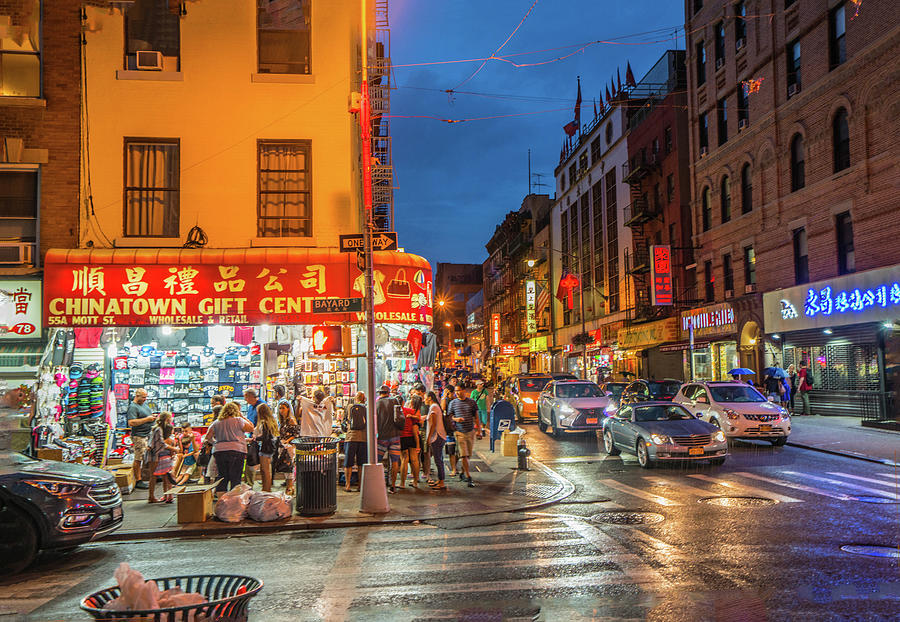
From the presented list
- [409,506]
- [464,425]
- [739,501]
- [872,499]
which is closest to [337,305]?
[409,506]

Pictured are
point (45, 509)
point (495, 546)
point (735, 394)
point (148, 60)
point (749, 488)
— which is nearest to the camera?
point (45, 509)

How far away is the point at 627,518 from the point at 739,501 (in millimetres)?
2185

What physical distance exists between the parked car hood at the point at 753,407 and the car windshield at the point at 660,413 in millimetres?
2933

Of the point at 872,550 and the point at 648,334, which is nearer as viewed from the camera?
the point at 872,550

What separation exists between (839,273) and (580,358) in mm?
32156

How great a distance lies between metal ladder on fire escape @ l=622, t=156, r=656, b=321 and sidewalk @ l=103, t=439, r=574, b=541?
27.2 m

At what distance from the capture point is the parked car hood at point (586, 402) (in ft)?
74.8

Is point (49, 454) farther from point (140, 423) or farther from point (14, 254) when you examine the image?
point (14, 254)

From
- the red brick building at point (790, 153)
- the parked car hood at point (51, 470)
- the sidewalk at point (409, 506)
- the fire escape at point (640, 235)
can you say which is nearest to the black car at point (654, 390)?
the red brick building at point (790, 153)

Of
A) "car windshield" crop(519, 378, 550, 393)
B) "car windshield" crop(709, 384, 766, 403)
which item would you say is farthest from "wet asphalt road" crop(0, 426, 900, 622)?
"car windshield" crop(519, 378, 550, 393)

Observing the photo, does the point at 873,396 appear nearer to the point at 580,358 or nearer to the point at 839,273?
the point at 839,273

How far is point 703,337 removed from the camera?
116 ft

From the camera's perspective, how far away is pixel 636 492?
522 inches

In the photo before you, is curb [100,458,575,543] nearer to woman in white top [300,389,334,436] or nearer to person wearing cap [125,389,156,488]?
woman in white top [300,389,334,436]
